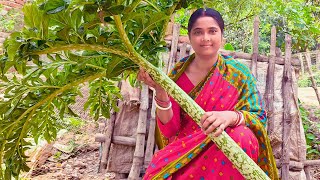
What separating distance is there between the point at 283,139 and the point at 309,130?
2392 millimetres

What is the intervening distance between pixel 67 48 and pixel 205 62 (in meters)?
0.74

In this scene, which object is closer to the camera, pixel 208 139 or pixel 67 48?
pixel 67 48

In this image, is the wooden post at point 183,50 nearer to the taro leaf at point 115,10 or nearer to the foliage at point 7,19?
the taro leaf at point 115,10

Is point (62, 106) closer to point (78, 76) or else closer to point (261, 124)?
point (78, 76)

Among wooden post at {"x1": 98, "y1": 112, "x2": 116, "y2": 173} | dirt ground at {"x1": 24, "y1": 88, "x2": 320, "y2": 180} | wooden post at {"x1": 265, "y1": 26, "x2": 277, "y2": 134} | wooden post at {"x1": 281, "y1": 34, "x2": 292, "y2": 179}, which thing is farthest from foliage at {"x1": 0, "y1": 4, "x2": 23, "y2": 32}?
wooden post at {"x1": 281, "y1": 34, "x2": 292, "y2": 179}

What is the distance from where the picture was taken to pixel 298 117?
3.02 metres

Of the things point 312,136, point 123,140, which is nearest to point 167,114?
point 123,140

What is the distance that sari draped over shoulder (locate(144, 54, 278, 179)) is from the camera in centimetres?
162

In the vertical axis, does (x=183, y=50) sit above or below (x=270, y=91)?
above

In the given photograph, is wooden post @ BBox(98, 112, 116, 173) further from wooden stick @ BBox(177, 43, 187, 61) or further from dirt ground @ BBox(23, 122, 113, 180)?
dirt ground @ BBox(23, 122, 113, 180)

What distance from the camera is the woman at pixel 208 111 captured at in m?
1.62

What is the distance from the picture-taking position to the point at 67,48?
1.38m

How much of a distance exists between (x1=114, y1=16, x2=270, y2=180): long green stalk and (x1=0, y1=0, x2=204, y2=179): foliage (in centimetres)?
1

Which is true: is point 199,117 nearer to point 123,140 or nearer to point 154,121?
point 154,121
